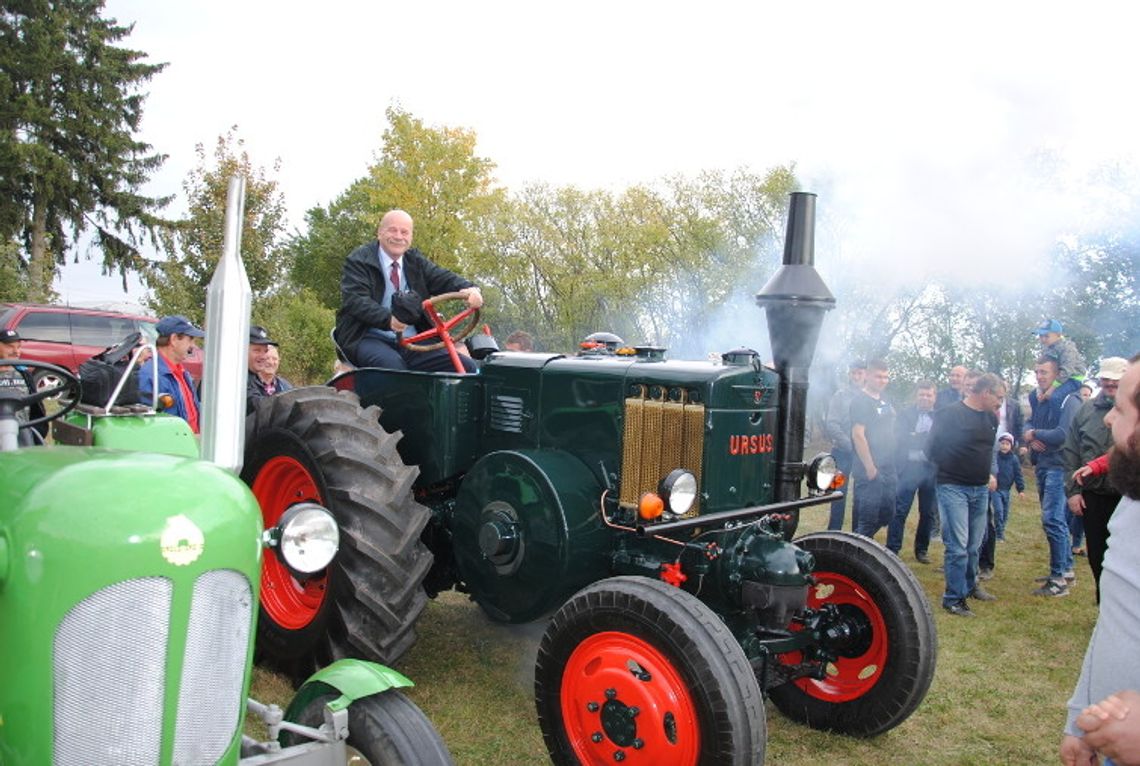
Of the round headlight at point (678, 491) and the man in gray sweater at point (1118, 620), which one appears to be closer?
the man in gray sweater at point (1118, 620)

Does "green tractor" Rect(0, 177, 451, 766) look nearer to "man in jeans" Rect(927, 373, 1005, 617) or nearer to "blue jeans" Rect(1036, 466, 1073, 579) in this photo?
"man in jeans" Rect(927, 373, 1005, 617)

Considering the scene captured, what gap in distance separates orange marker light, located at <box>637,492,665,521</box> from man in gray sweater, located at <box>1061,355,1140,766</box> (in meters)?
1.58

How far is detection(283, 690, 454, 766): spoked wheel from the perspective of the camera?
2184 mm

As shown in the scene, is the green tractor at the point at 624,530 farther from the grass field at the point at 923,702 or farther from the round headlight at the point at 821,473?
the grass field at the point at 923,702

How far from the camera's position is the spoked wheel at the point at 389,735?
86.0 inches

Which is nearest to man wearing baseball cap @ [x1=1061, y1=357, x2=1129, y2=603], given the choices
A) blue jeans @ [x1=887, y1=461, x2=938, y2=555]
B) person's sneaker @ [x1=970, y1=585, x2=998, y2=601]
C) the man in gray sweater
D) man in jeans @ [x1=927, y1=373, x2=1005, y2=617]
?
man in jeans @ [x1=927, y1=373, x2=1005, y2=617]

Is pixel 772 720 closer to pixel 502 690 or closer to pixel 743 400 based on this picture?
pixel 502 690

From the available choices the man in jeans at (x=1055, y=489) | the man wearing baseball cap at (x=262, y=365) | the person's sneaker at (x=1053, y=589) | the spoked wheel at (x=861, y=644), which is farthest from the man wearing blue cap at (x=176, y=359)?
the person's sneaker at (x=1053, y=589)

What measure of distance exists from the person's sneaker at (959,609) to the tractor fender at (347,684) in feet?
15.2

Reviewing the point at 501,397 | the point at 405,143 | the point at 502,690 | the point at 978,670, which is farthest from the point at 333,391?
the point at 405,143

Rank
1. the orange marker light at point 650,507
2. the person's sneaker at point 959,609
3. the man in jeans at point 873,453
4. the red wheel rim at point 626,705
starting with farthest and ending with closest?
1. the man in jeans at point 873,453
2. the person's sneaker at point 959,609
3. the orange marker light at point 650,507
4. the red wheel rim at point 626,705

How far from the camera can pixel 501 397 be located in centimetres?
423

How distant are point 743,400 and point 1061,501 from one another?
402cm

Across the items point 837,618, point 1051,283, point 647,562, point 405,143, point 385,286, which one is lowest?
point 837,618
